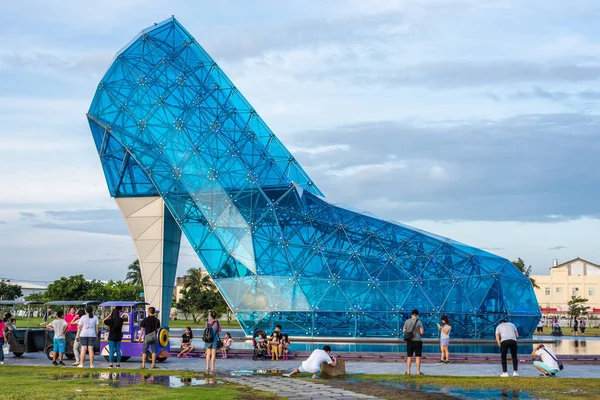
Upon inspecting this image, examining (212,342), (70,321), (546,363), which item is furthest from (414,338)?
(70,321)

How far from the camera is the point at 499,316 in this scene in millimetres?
58344

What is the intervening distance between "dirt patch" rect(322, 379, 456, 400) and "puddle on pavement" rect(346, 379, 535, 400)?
1.45 ft

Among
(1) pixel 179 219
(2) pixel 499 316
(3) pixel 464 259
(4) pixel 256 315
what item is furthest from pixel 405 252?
(1) pixel 179 219

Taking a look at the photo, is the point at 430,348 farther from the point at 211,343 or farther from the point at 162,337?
the point at 211,343

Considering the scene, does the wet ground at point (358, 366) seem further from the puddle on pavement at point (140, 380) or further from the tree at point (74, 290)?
the tree at point (74, 290)

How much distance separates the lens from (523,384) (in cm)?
2359

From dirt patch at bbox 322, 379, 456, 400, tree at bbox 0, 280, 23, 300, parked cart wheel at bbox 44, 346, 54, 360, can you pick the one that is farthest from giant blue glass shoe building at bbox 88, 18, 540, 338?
tree at bbox 0, 280, 23, 300

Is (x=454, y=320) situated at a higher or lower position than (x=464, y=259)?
lower

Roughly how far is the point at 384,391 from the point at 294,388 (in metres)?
2.36

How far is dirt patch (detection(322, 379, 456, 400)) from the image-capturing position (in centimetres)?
2031

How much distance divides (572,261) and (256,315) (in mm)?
135145

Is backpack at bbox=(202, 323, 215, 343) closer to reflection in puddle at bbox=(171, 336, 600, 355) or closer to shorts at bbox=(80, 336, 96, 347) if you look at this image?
shorts at bbox=(80, 336, 96, 347)

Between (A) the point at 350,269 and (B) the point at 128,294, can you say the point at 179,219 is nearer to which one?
(A) the point at 350,269

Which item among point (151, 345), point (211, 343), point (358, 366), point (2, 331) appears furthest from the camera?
point (2, 331)
